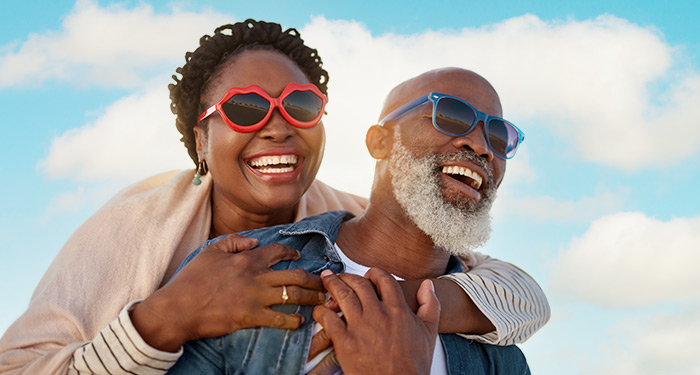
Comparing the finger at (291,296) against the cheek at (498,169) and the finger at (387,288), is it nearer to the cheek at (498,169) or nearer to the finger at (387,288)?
the finger at (387,288)

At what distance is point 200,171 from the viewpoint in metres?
4.59

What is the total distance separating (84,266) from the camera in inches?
150

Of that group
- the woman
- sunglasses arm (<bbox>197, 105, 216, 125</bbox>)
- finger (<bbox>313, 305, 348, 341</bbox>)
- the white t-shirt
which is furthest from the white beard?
sunglasses arm (<bbox>197, 105, 216, 125</bbox>)

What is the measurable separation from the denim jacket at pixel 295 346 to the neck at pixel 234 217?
29.9 inches

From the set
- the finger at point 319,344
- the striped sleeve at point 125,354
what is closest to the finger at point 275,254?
the finger at point 319,344

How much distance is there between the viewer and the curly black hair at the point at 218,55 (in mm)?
4406

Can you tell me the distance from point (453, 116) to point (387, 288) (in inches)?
48.5

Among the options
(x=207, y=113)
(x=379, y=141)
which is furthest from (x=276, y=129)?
(x=379, y=141)

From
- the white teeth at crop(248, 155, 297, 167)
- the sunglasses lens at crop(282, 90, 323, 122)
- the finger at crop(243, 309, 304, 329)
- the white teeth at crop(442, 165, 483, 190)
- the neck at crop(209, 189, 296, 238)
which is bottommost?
the finger at crop(243, 309, 304, 329)

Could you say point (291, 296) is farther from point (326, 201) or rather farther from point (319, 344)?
point (326, 201)

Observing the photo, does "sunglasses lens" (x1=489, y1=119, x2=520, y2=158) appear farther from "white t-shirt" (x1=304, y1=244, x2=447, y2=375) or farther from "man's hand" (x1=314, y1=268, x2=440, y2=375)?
"man's hand" (x1=314, y1=268, x2=440, y2=375)

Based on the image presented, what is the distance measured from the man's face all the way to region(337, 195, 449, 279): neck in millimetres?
102

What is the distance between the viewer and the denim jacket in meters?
2.91

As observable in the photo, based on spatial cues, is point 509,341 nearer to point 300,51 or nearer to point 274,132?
point 274,132
